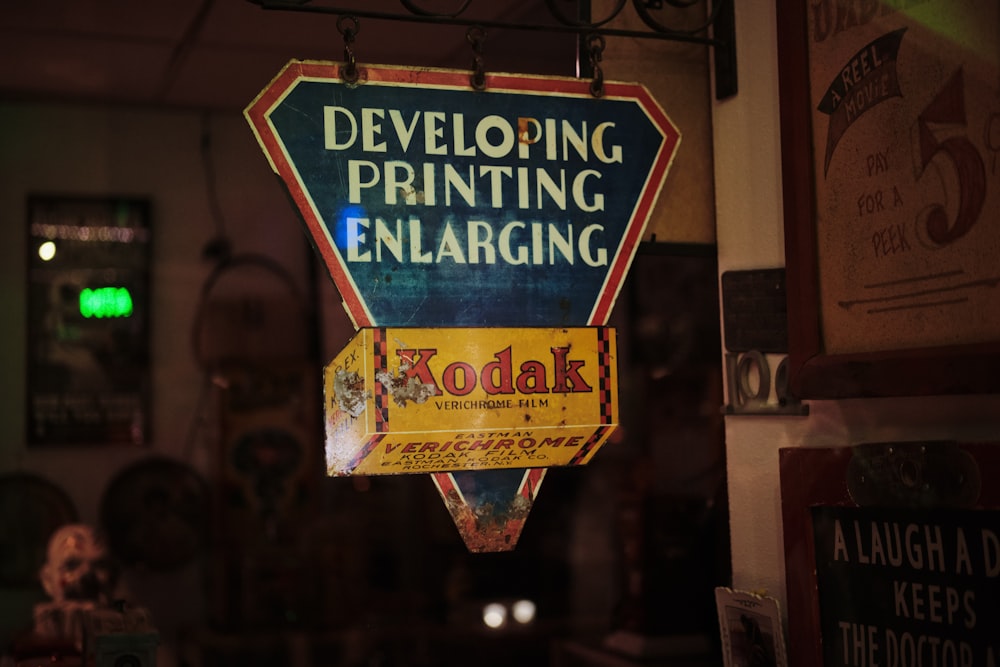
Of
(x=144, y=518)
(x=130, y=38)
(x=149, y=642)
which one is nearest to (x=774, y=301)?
(x=149, y=642)

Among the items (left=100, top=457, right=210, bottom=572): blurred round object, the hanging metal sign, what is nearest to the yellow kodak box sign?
the hanging metal sign

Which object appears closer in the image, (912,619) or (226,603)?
(912,619)

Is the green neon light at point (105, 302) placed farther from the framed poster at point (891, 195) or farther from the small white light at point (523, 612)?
the framed poster at point (891, 195)

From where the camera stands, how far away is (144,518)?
436 cm

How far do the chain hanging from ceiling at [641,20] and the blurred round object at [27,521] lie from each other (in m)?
3.22

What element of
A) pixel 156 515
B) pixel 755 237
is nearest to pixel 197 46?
pixel 156 515

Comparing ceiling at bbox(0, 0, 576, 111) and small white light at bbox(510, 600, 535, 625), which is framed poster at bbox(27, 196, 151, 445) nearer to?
ceiling at bbox(0, 0, 576, 111)

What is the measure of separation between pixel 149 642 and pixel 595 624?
2857mm

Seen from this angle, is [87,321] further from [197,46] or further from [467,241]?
[467,241]

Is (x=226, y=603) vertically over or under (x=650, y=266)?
under

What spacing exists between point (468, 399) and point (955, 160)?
656 millimetres

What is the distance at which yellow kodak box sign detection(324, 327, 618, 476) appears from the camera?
1.37 metres

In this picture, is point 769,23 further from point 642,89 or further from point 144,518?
point 144,518

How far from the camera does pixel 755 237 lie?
162 centimetres
